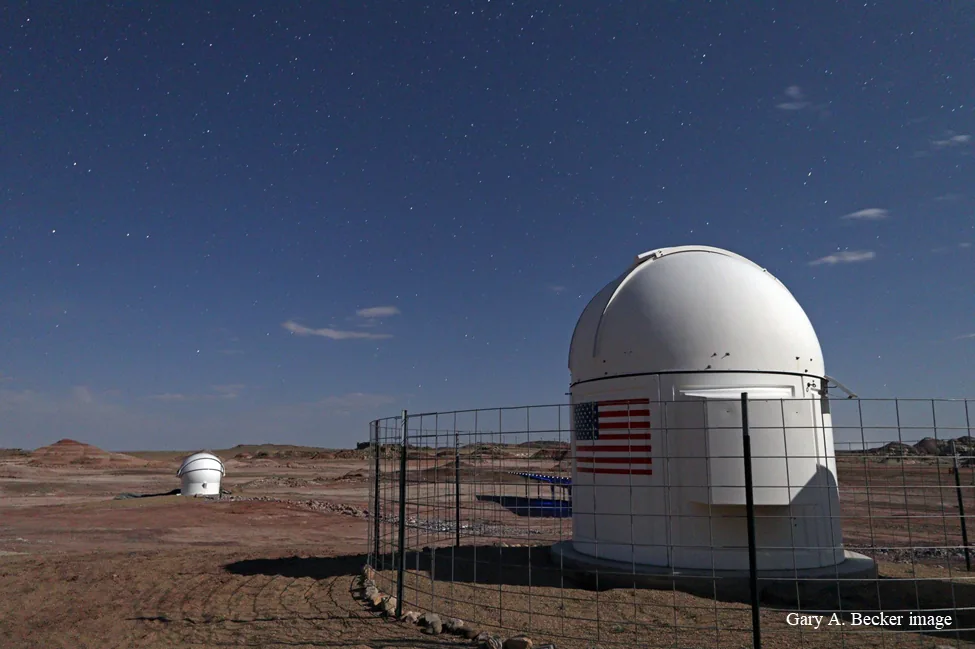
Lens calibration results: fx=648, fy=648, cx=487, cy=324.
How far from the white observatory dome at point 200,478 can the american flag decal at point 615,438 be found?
24.8 meters

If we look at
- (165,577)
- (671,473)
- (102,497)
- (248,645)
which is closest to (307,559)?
(165,577)

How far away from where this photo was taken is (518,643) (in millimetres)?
7527

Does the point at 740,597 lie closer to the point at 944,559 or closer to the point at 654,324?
the point at 654,324

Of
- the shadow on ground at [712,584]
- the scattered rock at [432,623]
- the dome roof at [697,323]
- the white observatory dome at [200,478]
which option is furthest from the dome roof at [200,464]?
the scattered rock at [432,623]

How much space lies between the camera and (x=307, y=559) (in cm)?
1441

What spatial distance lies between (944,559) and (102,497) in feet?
121

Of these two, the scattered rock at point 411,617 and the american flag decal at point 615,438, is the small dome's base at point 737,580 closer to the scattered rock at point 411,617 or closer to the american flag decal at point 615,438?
the american flag decal at point 615,438

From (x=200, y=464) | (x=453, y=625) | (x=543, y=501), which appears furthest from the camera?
(x=200, y=464)

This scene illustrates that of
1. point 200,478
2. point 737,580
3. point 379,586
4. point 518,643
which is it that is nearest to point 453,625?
point 518,643

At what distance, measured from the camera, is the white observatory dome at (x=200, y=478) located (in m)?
31.0

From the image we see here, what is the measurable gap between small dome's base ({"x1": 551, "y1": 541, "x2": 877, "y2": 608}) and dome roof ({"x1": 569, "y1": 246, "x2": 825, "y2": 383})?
10.9ft

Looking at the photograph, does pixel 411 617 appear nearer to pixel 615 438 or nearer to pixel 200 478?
pixel 615 438

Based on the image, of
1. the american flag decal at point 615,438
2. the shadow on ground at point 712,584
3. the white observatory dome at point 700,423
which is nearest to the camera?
the shadow on ground at point 712,584

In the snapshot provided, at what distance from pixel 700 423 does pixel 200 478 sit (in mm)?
27284
